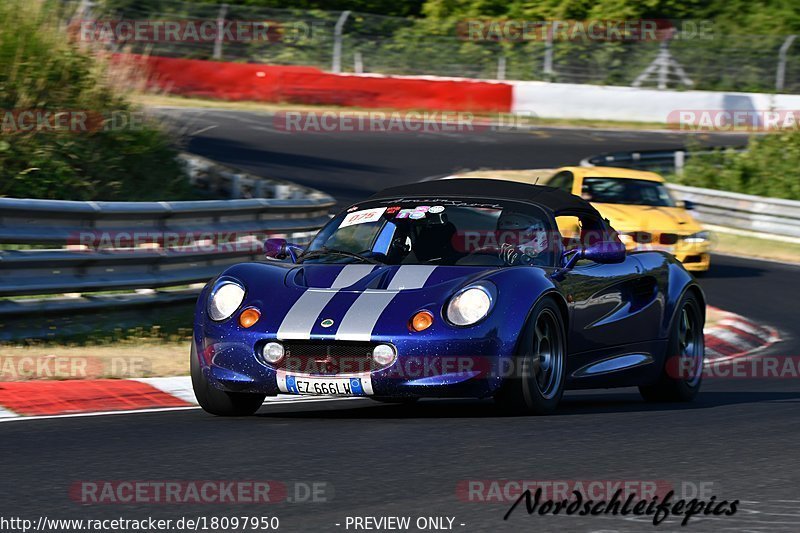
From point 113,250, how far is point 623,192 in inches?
313

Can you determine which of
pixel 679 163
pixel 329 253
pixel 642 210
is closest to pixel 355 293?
pixel 329 253

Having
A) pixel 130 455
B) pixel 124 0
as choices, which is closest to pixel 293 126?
pixel 124 0

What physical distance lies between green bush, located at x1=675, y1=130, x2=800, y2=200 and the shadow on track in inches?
618

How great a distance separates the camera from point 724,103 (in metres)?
34.7

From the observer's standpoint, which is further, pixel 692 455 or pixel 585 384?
pixel 585 384

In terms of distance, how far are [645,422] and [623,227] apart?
8693 mm

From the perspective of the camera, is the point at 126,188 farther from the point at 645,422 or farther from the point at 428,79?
the point at 428,79

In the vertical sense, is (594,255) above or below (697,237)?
above

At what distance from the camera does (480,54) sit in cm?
3497

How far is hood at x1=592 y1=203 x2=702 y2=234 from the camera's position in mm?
15516

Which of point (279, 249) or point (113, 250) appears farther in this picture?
point (113, 250)

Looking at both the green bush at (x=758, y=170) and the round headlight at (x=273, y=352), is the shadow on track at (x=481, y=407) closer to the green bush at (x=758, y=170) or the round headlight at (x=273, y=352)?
the round headlight at (x=273, y=352)

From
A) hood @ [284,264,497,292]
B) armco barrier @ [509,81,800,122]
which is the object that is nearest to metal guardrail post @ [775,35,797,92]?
armco barrier @ [509,81,800,122]

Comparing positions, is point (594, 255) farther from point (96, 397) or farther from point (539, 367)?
point (96, 397)
